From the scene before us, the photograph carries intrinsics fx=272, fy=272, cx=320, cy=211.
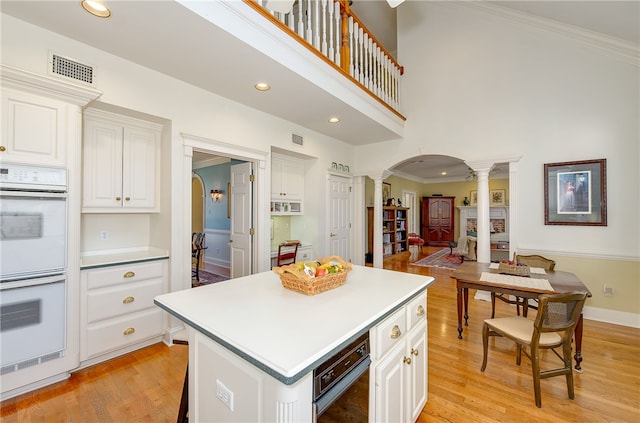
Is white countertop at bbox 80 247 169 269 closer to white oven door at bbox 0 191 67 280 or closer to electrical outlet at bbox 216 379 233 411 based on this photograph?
white oven door at bbox 0 191 67 280

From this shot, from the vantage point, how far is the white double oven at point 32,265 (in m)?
1.90

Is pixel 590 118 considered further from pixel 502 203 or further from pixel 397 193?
pixel 502 203

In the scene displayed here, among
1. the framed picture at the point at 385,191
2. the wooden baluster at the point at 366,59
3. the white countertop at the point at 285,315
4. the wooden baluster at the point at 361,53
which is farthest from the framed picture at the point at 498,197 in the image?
the white countertop at the point at 285,315

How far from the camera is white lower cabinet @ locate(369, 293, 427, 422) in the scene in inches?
50.2

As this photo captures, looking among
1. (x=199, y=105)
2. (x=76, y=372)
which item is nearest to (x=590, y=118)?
(x=199, y=105)

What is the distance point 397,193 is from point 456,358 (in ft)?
24.0

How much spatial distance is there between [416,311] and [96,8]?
9.70ft

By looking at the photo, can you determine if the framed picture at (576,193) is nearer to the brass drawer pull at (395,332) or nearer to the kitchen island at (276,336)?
the kitchen island at (276,336)

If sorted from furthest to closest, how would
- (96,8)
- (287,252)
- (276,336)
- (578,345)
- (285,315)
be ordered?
1. (287,252)
2. (578,345)
3. (96,8)
4. (285,315)
5. (276,336)

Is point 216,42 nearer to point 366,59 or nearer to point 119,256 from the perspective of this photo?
point 119,256

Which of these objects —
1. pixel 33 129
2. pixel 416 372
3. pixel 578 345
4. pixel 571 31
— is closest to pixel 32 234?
pixel 33 129

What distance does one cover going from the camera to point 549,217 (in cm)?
378

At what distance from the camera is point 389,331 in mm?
1378

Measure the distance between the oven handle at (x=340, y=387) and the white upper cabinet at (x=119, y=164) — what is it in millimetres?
2771
